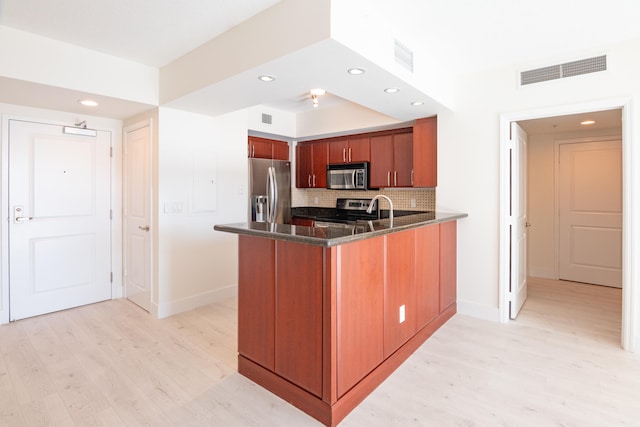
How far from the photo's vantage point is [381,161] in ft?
15.6

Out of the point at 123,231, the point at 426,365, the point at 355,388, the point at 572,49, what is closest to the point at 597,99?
the point at 572,49

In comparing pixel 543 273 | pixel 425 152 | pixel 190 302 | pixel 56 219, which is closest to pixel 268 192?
pixel 190 302

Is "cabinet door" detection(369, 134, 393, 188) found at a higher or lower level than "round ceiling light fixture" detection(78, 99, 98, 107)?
lower

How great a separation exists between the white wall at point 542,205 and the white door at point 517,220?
4.97 ft

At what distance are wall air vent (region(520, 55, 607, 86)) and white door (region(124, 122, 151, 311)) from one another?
382cm

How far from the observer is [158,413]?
1.98 m

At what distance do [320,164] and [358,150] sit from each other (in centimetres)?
75

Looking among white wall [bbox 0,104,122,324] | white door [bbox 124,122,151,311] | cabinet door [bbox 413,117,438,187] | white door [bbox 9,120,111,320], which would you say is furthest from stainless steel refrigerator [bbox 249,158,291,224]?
cabinet door [bbox 413,117,438,187]

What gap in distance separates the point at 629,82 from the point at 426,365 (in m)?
2.78

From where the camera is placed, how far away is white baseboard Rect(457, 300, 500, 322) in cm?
343

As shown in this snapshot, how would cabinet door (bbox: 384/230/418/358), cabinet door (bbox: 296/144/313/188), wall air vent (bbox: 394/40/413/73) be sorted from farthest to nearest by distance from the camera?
cabinet door (bbox: 296/144/313/188) → wall air vent (bbox: 394/40/413/73) → cabinet door (bbox: 384/230/418/358)

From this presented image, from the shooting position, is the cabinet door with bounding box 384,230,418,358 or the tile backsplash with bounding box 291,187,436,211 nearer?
the cabinet door with bounding box 384,230,418,358

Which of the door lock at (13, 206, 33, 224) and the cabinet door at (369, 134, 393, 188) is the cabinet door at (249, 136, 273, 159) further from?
the door lock at (13, 206, 33, 224)

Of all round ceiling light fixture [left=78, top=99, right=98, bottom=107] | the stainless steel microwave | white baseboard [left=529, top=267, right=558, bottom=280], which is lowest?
white baseboard [left=529, top=267, right=558, bottom=280]
